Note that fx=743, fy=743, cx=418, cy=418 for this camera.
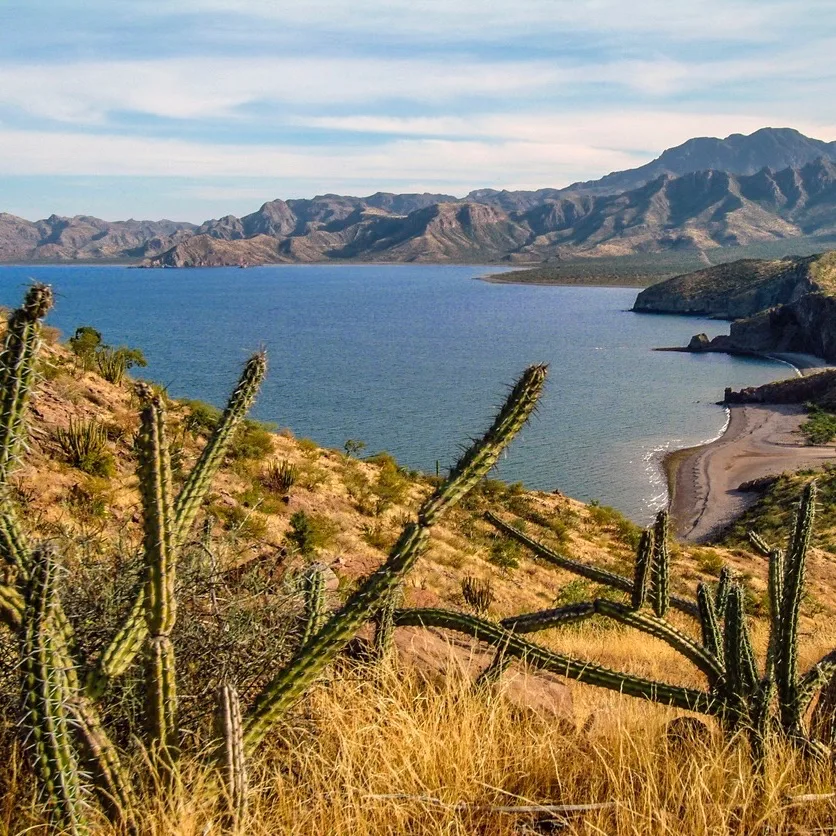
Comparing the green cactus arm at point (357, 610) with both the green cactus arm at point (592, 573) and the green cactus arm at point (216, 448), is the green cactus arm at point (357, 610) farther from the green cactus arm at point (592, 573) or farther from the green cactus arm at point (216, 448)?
the green cactus arm at point (592, 573)

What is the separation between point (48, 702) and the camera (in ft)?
7.81

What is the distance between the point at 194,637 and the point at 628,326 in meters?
115

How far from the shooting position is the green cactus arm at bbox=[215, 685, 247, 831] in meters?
2.63

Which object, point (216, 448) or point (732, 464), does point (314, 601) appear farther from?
point (732, 464)

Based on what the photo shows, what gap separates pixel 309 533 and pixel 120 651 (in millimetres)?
9373

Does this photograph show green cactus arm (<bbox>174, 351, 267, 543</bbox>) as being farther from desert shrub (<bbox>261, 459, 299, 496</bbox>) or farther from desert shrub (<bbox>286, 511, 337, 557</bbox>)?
desert shrub (<bbox>261, 459, 299, 496</bbox>)

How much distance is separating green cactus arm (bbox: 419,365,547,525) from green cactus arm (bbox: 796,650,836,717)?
2.00 m

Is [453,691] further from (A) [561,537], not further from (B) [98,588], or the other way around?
(A) [561,537]

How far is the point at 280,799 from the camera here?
111 inches

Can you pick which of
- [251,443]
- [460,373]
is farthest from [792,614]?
[460,373]

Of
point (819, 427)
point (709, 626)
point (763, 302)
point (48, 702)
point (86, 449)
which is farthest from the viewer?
Result: point (763, 302)

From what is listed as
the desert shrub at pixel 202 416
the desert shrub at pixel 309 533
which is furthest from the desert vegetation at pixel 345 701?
the desert shrub at pixel 202 416

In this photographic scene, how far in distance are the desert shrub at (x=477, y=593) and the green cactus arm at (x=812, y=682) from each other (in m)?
7.02

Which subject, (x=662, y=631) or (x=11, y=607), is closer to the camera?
(x=11, y=607)
